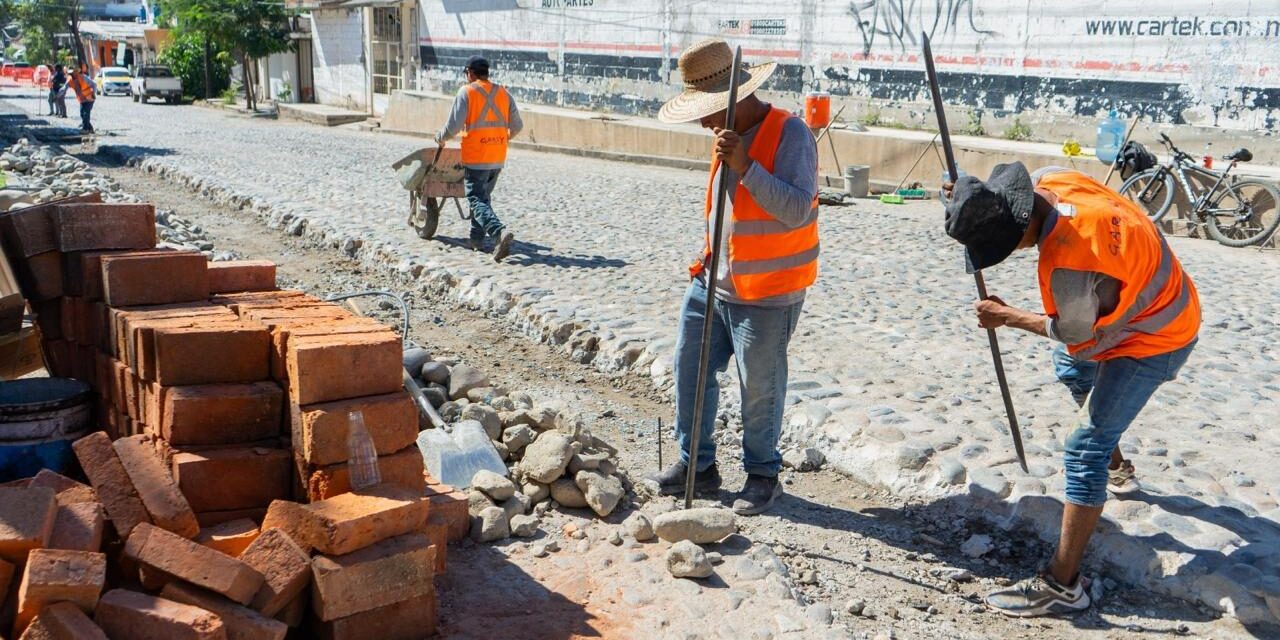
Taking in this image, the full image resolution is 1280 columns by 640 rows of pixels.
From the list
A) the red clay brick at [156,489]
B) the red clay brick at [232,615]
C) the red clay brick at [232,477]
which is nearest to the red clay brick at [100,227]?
the red clay brick at [156,489]

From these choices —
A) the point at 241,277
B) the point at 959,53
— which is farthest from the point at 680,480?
the point at 959,53

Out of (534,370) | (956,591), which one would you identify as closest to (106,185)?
(534,370)

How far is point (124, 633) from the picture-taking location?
9.31 feet

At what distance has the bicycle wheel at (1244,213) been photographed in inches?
453

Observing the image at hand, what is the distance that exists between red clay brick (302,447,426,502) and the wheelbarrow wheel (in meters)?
7.17

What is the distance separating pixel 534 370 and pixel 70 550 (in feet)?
13.7

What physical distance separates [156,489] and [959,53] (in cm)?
1685

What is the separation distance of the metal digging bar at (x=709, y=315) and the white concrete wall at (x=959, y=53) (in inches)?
500

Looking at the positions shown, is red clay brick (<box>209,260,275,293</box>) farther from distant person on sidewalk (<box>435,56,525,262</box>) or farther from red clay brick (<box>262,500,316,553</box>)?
distant person on sidewalk (<box>435,56,525,262</box>)

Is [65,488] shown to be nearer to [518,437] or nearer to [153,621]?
[153,621]

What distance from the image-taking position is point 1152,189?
12758 mm

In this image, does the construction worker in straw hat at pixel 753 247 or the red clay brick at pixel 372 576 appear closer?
the red clay brick at pixel 372 576

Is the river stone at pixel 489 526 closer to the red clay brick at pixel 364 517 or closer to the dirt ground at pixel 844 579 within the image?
the dirt ground at pixel 844 579

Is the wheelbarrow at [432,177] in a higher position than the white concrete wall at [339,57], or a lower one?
lower
